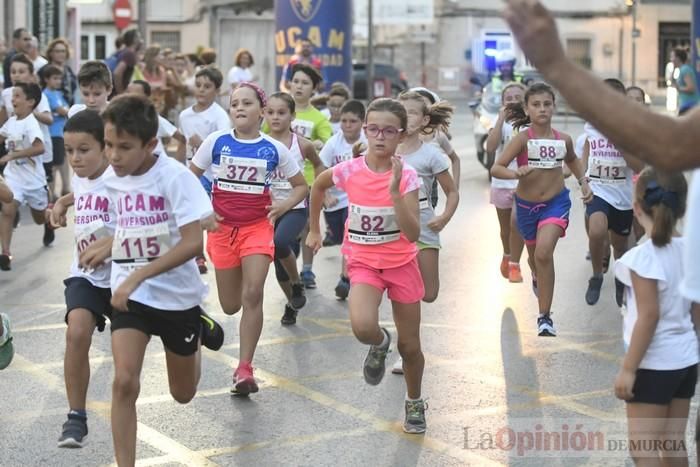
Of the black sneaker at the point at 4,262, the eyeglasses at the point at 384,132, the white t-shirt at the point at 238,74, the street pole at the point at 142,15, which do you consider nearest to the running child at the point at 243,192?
the eyeglasses at the point at 384,132

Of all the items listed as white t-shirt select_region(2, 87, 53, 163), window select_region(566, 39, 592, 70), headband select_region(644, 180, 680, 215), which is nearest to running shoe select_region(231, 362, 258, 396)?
headband select_region(644, 180, 680, 215)

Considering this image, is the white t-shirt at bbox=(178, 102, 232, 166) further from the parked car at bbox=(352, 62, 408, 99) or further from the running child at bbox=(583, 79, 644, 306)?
the parked car at bbox=(352, 62, 408, 99)

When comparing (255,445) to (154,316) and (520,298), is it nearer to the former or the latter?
(154,316)

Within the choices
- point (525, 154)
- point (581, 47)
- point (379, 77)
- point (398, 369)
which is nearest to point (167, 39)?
point (379, 77)

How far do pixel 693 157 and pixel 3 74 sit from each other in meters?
15.7

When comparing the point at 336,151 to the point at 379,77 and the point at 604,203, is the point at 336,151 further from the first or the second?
the point at 379,77

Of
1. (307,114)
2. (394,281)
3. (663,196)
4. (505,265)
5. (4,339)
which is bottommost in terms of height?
(505,265)

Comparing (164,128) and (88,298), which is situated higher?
(164,128)

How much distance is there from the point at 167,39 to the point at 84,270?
4450cm

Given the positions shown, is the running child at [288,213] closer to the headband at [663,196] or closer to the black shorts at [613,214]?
the black shorts at [613,214]

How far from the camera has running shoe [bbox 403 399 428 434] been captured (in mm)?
6582

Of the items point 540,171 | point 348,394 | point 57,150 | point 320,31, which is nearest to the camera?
point 348,394

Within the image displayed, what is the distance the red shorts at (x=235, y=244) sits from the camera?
780cm

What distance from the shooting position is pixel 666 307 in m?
4.72
